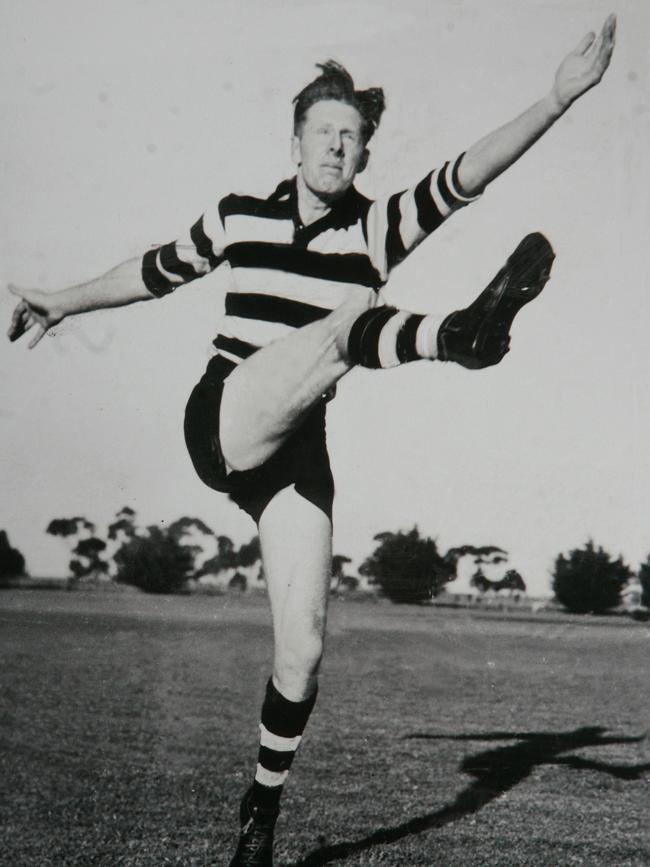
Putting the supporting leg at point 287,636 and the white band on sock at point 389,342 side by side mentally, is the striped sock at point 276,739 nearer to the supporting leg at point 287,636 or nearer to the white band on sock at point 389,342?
the supporting leg at point 287,636

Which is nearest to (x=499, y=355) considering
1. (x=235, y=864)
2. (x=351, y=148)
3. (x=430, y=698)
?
(x=351, y=148)

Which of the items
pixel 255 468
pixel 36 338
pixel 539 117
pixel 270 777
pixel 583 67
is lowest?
pixel 270 777

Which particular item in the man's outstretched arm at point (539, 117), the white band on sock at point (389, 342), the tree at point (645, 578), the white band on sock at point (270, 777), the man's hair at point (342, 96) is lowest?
the white band on sock at point (270, 777)

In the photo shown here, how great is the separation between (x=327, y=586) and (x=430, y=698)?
197 inches

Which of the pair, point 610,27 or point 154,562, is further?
point 154,562

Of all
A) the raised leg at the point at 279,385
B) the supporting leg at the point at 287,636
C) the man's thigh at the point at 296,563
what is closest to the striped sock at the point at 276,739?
the supporting leg at the point at 287,636

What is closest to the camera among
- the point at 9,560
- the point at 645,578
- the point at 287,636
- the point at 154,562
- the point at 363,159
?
the point at 287,636

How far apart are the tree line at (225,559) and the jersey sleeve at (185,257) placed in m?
0.91

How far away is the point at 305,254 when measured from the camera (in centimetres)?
195

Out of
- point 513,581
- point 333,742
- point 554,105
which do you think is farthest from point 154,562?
point 554,105

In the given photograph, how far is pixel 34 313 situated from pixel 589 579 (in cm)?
285

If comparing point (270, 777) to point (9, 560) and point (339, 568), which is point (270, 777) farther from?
point (9, 560)

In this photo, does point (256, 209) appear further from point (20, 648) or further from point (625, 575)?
point (20, 648)

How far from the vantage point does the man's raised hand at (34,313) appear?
215 centimetres
